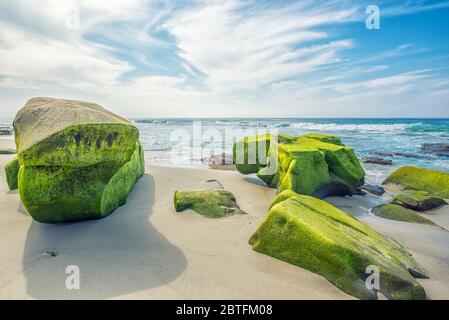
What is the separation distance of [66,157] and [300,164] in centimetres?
568

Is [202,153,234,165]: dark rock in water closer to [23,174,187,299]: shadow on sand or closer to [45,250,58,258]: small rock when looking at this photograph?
[23,174,187,299]: shadow on sand

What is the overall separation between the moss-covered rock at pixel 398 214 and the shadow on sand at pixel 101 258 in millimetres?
5521

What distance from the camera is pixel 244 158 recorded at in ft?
32.9

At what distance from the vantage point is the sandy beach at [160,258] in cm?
313

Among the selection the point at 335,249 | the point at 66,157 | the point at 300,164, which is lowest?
the point at 335,249

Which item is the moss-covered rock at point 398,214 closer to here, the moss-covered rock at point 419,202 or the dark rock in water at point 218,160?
the moss-covered rock at point 419,202

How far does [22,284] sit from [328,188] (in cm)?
752

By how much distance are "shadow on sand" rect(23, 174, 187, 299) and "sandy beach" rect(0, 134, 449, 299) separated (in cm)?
1

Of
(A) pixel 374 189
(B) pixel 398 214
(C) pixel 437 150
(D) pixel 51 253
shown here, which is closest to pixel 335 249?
(D) pixel 51 253

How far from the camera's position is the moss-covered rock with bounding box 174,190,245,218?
5722 millimetres

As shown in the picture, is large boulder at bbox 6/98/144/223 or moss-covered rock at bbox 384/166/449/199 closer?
large boulder at bbox 6/98/144/223

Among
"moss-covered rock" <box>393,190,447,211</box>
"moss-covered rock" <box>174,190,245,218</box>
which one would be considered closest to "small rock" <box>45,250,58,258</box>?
"moss-covered rock" <box>174,190,245,218</box>

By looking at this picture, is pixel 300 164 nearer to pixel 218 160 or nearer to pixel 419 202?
pixel 419 202

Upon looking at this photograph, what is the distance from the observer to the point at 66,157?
4.13 metres
